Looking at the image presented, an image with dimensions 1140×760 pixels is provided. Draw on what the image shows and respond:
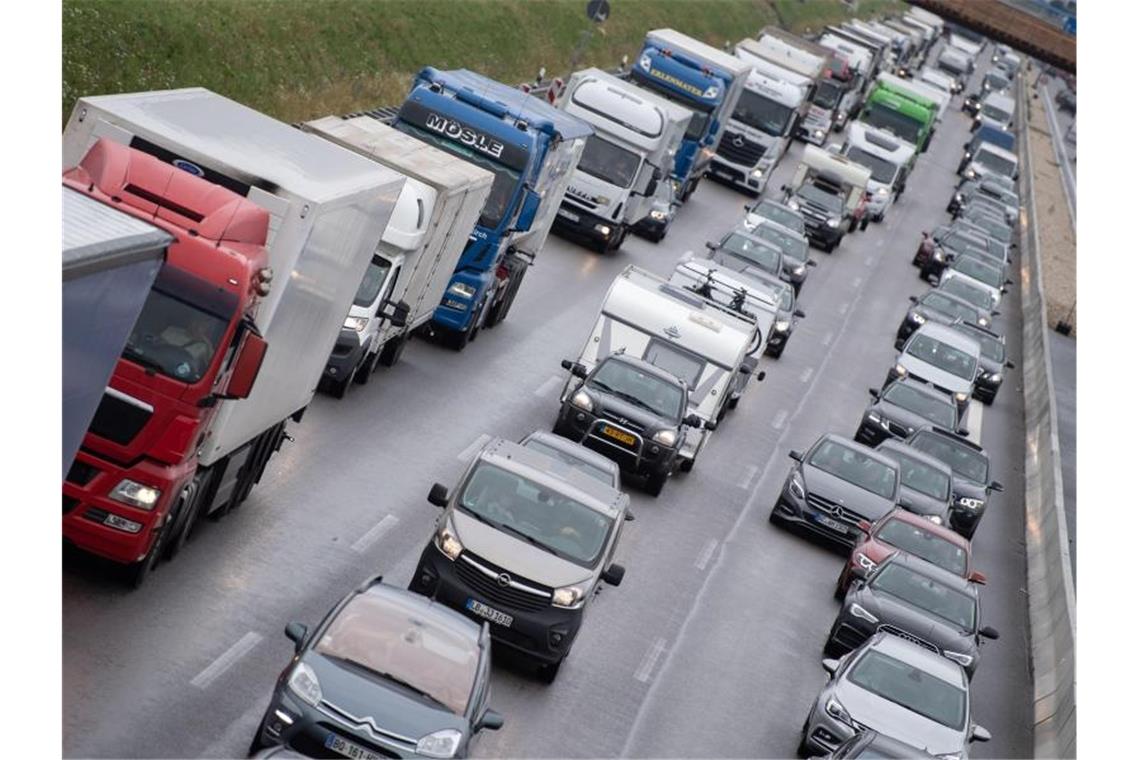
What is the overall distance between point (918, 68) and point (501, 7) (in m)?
63.3

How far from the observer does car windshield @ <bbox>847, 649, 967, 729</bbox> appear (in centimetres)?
2202

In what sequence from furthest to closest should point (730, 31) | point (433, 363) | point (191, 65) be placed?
point (730, 31), point (191, 65), point (433, 363)

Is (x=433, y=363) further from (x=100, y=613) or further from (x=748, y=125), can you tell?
(x=748, y=125)

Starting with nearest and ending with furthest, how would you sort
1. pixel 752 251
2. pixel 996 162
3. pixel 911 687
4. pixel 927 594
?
pixel 911 687 → pixel 927 594 → pixel 752 251 → pixel 996 162

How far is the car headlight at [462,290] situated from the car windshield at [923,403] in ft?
29.4

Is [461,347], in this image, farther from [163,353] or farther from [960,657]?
[163,353]

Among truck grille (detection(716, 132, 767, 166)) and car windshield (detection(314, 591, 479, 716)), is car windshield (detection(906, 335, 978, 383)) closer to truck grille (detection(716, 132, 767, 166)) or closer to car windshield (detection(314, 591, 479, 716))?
truck grille (detection(716, 132, 767, 166))

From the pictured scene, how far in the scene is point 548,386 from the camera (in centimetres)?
3347

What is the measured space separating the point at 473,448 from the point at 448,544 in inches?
319

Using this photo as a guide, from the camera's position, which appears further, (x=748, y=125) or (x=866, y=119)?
(x=866, y=119)

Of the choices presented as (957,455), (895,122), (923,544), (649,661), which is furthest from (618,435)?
(895,122)

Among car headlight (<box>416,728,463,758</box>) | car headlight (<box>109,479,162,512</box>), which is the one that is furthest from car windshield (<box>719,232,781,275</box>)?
car headlight (<box>416,728,463,758</box>)

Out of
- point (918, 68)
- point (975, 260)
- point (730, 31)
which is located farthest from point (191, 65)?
point (918, 68)

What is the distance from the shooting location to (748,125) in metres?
61.3
